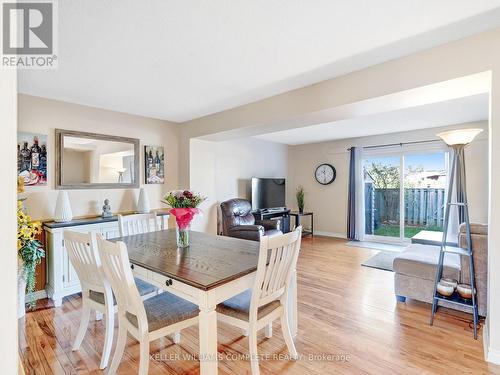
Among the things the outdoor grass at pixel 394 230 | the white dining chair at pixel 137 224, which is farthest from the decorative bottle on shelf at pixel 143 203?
the outdoor grass at pixel 394 230

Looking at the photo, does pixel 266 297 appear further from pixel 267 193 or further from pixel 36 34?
pixel 267 193

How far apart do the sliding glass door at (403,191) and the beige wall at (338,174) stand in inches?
14.0

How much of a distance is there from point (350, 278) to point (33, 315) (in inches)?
145

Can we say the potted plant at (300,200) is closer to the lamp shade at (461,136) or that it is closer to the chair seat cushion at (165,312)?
the lamp shade at (461,136)

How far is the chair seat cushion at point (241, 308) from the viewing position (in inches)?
67.0

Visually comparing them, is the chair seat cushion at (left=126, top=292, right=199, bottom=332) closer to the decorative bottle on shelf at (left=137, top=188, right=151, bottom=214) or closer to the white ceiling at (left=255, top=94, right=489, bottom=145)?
the decorative bottle on shelf at (left=137, top=188, right=151, bottom=214)

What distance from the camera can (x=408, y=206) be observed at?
5.41 m

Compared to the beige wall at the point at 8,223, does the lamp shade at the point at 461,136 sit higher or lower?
higher

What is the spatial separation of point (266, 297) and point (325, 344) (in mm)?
818

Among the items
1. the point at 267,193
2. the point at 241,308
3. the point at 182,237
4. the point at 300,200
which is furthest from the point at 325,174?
the point at 241,308

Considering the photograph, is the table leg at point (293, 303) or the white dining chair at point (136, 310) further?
the table leg at point (293, 303)

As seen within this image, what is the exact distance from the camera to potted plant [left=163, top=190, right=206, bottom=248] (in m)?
2.09

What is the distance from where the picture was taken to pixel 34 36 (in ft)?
5.98

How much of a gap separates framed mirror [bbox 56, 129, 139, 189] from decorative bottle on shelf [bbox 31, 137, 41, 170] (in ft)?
0.61
